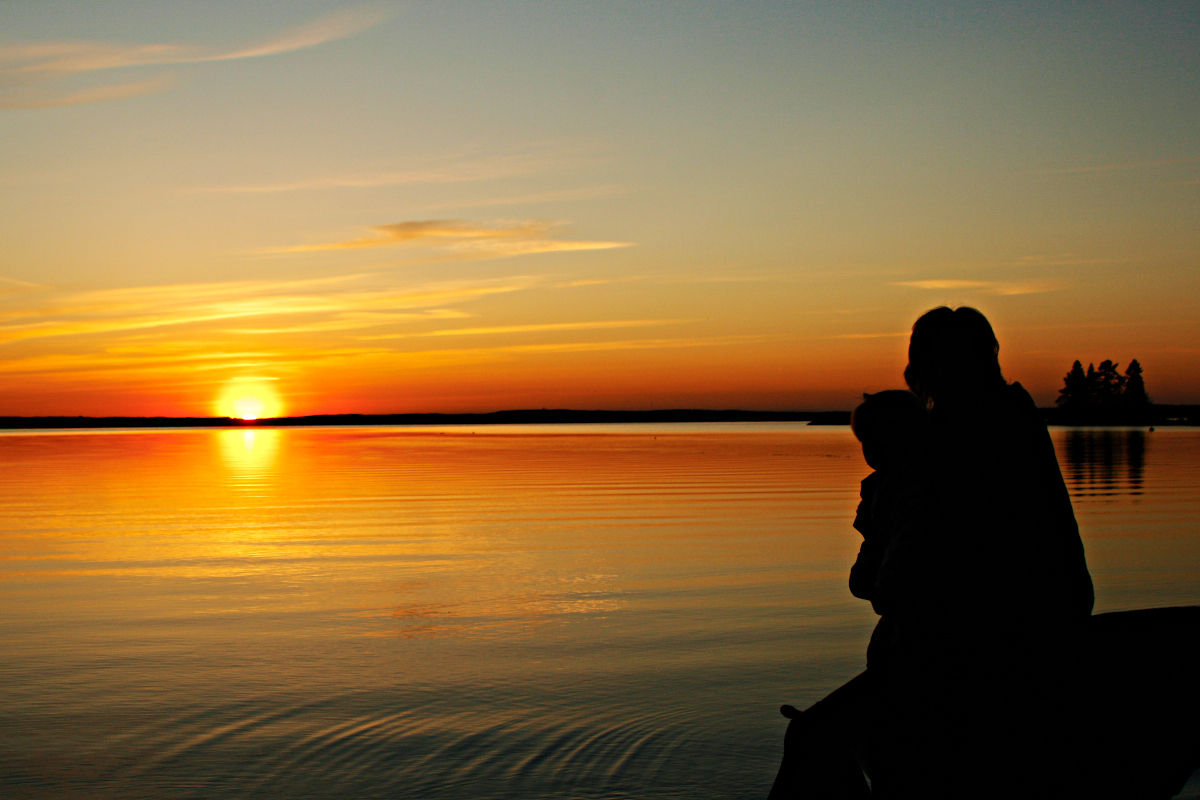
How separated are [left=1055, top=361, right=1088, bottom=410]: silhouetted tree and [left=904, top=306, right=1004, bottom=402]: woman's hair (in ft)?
469

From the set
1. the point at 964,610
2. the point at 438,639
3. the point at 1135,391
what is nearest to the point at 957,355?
the point at 964,610

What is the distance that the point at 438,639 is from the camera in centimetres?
816

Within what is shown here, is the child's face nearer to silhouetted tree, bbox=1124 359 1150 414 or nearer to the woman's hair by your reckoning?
the woman's hair

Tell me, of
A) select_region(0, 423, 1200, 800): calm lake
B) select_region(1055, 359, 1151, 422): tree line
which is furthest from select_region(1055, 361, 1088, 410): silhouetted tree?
select_region(0, 423, 1200, 800): calm lake

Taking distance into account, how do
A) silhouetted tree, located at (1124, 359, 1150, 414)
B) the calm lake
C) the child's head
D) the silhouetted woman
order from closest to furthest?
1. the silhouetted woman
2. the child's head
3. the calm lake
4. silhouetted tree, located at (1124, 359, 1150, 414)

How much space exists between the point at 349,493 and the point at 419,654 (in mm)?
15178

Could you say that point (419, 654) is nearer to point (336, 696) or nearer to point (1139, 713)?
point (336, 696)

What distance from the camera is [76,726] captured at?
593 cm

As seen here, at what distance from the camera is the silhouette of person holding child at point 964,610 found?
2.84m

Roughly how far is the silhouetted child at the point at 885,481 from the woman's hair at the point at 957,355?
0.50ft

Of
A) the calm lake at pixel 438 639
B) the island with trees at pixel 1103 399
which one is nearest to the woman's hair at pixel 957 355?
the calm lake at pixel 438 639

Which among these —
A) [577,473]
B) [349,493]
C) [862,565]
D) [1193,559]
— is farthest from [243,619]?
[577,473]

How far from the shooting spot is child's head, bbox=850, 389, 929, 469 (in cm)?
338

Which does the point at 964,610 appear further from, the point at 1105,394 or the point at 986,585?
the point at 1105,394
